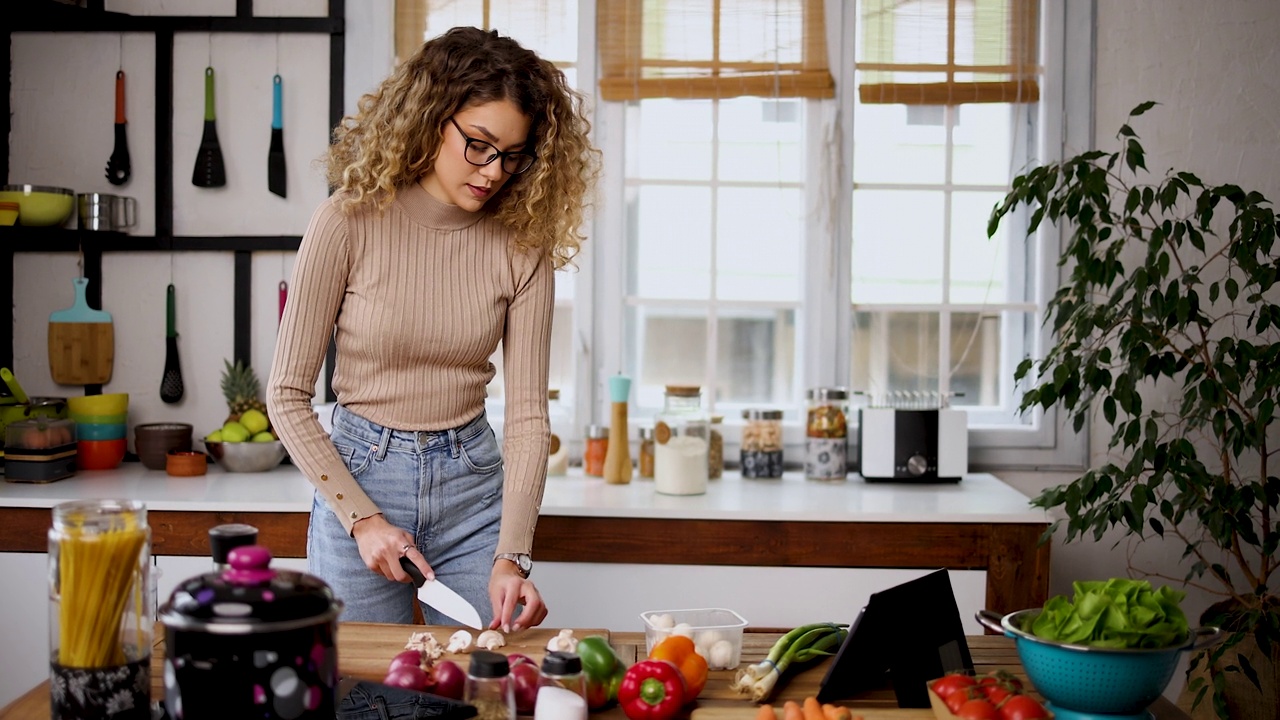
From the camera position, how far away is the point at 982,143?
11.5 ft

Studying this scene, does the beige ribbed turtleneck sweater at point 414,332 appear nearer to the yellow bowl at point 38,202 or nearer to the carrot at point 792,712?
the carrot at point 792,712

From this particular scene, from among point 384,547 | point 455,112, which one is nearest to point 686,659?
point 384,547

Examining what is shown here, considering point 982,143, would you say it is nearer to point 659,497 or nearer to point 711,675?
point 659,497

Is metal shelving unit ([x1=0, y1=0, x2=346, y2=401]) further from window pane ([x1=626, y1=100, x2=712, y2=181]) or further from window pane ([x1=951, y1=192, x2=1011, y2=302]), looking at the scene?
window pane ([x1=951, y1=192, x2=1011, y2=302])

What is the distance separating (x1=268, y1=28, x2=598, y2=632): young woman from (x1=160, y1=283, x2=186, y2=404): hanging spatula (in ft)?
5.39

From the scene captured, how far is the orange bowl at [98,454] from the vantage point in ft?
10.7

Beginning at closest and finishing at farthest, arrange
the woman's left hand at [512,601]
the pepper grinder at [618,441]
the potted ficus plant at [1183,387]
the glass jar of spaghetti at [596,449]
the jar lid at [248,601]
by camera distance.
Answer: the jar lid at [248,601] < the woman's left hand at [512,601] < the potted ficus plant at [1183,387] < the pepper grinder at [618,441] < the glass jar of spaghetti at [596,449]

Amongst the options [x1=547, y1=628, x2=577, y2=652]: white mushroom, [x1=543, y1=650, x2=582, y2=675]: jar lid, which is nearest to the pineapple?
[x1=547, y1=628, x2=577, y2=652]: white mushroom

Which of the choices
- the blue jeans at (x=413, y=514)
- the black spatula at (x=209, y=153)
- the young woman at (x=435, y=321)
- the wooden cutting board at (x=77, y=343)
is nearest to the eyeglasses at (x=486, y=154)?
the young woman at (x=435, y=321)

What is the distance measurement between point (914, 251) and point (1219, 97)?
3.21ft

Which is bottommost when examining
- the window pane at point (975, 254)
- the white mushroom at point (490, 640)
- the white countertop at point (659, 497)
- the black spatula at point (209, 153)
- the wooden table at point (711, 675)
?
the wooden table at point (711, 675)

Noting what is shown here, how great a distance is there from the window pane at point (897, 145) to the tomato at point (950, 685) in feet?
7.61

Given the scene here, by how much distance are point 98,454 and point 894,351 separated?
2382 mm

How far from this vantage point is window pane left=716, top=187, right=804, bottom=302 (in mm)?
3523
